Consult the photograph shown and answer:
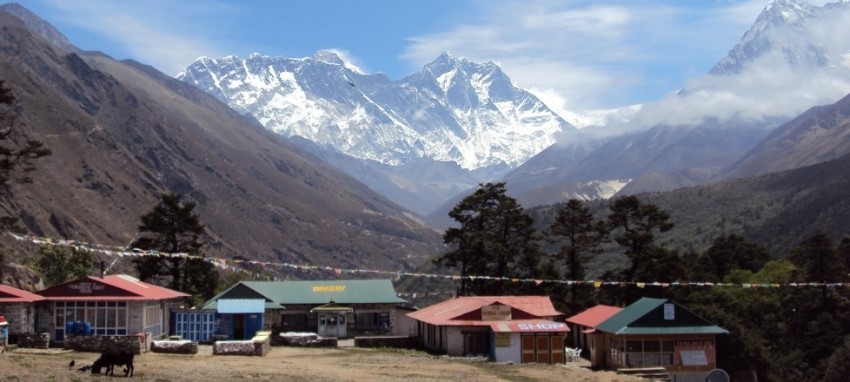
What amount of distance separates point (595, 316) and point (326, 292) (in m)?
20.4

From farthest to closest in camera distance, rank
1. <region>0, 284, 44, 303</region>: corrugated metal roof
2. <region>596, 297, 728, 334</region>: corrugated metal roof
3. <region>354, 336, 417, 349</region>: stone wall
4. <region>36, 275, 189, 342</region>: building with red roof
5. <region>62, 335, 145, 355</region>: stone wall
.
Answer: <region>354, 336, 417, 349</region>: stone wall < <region>596, 297, 728, 334</region>: corrugated metal roof < <region>36, 275, 189, 342</region>: building with red roof < <region>0, 284, 44, 303</region>: corrugated metal roof < <region>62, 335, 145, 355</region>: stone wall

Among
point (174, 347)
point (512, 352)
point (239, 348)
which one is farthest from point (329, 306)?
point (174, 347)

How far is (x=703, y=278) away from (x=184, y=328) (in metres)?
47.4

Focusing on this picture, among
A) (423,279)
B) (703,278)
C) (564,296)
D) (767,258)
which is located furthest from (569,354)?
Answer: (423,279)

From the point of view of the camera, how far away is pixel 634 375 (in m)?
53.9

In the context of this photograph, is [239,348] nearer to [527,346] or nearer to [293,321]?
[527,346]

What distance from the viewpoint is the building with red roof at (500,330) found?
187 feet

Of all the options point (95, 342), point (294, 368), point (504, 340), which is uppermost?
point (95, 342)

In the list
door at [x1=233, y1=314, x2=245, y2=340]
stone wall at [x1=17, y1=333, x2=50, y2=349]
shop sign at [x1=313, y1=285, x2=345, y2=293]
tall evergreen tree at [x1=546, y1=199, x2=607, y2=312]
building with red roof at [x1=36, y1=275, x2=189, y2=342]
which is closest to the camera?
stone wall at [x1=17, y1=333, x2=50, y2=349]

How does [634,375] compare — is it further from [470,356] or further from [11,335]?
[11,335]

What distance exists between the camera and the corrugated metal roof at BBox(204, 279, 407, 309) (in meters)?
73.1

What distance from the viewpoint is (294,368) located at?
43.6m

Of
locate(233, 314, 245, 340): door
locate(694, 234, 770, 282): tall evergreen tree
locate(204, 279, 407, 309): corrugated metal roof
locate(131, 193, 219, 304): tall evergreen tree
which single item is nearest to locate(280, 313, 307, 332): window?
locate(204, 279, 407, 309): corrugated metal roof

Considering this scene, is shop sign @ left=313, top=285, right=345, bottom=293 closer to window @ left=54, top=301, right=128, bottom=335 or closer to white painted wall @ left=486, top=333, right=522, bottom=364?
white painted wall @ left=486, top=333, right=522, bottom=364
